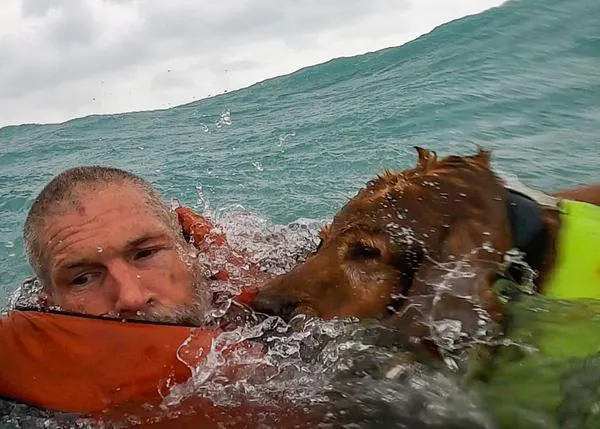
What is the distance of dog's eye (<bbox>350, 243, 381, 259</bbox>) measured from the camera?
10.7 feet

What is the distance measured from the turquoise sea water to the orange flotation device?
407 centimetres

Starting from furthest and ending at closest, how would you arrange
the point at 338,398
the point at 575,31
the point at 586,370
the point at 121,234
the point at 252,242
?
the point at 575,31, the point at 252,242, the point at 121,234, the point at 338,398, the point at 586,370

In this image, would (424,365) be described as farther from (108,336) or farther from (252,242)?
(252,242)

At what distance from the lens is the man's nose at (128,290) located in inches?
139

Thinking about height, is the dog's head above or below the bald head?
below

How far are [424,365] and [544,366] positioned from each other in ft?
1.43

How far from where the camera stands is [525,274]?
3094mm

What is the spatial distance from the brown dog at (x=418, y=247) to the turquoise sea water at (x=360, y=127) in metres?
4.45

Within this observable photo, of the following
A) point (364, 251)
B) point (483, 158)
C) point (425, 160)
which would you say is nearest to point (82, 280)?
point (364, 251)

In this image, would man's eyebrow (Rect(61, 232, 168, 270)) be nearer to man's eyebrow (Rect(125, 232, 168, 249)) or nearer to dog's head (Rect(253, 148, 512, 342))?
man's eyebrow (Rect(125, 232, 168, 249))

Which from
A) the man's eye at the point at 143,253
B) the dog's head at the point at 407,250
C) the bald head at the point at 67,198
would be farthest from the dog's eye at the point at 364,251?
the bald head at the point at 67,198

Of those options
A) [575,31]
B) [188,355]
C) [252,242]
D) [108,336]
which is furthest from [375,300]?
[575,31]

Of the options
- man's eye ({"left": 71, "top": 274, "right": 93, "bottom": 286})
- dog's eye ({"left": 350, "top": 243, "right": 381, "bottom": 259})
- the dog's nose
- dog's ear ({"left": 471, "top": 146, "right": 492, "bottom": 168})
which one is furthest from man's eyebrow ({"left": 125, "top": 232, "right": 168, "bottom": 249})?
A: dog's ear ({"left": 471, "top": 146, "right": 492, "bottom": 168})

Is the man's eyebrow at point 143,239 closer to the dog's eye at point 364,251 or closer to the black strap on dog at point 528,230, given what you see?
the dog's eye at point 364,251
